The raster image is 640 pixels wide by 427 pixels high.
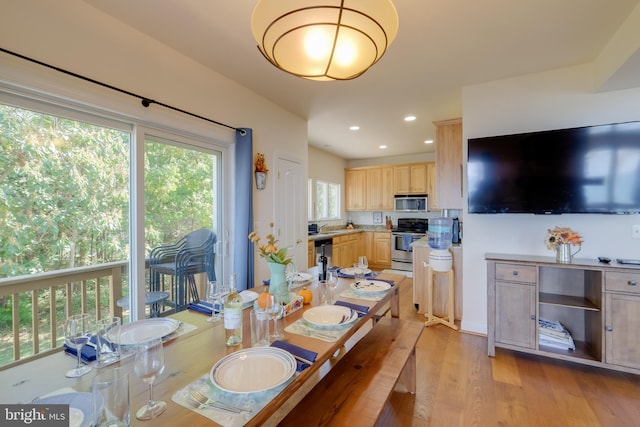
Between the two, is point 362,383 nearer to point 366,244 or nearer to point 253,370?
point 253,370

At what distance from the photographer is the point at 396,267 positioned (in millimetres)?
6004

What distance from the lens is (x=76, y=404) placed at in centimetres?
82

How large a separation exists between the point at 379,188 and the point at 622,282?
15.3 feet

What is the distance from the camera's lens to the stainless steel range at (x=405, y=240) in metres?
5.80

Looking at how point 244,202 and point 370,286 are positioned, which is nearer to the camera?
point 370,286

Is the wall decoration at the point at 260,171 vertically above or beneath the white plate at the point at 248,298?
above

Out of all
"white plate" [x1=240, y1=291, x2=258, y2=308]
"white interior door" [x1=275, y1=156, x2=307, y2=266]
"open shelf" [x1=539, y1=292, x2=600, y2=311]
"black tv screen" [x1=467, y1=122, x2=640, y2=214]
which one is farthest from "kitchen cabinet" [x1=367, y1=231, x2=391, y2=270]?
"white plate" [x1=240, y1=291, x2=258, y2=308]

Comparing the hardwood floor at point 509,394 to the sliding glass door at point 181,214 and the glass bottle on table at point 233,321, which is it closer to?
the glass bottle on table at point 233,321

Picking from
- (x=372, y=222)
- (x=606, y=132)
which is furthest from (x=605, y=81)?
(x=372, y=222)

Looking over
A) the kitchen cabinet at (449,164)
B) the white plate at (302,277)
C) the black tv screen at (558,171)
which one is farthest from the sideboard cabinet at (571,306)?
the white plate at (302,277)

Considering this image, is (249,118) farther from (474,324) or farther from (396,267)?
(396,267)

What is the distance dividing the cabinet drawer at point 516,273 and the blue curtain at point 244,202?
2356 millimetres

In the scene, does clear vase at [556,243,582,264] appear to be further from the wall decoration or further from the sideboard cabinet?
the wall decoration

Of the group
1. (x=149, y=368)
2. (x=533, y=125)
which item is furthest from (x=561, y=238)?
(x=149, y=368)
